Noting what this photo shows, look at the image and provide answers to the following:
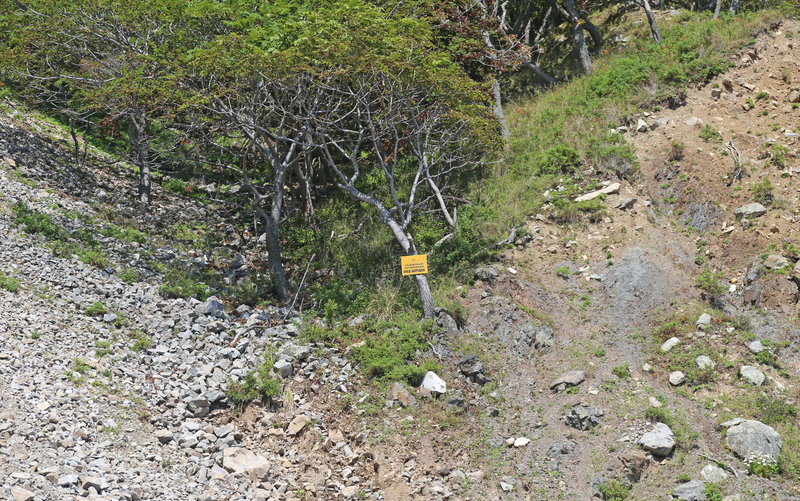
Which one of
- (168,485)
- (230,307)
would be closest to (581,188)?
(230,307)

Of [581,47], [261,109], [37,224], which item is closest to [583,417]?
[261,109]

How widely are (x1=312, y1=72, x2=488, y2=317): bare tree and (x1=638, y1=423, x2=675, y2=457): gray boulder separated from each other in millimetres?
4137

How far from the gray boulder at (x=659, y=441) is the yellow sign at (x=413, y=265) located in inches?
177

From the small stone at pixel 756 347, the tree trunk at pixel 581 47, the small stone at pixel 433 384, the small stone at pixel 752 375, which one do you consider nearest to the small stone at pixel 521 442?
the small stone at pixel 433 384

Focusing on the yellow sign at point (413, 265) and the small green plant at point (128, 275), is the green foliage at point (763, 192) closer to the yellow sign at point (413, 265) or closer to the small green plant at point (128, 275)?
the yellow sign at point (413, 265)

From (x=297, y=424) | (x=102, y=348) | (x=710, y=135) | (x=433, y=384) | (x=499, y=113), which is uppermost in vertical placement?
(x=499, y=113)

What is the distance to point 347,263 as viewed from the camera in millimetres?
14320

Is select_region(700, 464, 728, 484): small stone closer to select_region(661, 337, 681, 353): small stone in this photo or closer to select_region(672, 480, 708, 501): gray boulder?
select_region(672, 480, 708, 501): gray boulder

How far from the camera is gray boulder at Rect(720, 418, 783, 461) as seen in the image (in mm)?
8648

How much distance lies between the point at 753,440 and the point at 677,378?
1.62 meters

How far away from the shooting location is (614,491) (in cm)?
851

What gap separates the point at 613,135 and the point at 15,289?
12107 millimetres

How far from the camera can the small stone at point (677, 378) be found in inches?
404

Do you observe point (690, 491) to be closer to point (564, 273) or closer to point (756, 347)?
point (756, 347)
